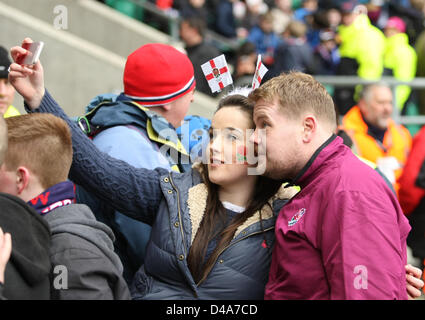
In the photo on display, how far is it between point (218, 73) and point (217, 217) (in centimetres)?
68

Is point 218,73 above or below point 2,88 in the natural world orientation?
above

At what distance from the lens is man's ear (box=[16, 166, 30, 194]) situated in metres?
2.58

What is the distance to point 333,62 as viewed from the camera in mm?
10820

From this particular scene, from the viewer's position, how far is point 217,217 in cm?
287

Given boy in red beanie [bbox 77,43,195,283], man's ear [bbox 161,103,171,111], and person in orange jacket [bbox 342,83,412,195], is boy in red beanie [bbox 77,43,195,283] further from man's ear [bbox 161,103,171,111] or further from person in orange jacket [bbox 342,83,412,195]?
person in orange jacket [bbox 342,83,412,195]

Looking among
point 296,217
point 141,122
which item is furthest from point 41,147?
point 296,217

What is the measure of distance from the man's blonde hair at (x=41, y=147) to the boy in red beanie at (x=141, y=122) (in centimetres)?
58

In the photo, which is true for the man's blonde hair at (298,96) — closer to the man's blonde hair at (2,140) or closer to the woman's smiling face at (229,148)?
→ the woman's smiling face at (229,148)

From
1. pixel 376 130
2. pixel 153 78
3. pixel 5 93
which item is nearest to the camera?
pixel 153 78

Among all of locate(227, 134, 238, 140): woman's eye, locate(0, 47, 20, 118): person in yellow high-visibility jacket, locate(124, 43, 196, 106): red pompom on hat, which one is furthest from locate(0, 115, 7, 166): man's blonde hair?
locate(0, 47, 20, 118): person in yellow high-visibility jacket

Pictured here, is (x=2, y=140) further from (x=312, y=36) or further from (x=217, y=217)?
(x=312, y=36)

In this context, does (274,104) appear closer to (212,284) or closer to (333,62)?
(212,284)

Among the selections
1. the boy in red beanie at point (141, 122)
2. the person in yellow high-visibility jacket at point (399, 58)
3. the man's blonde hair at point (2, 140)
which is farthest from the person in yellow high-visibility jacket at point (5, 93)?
the person in yellow high-visibility jacket at point (399, 58)
